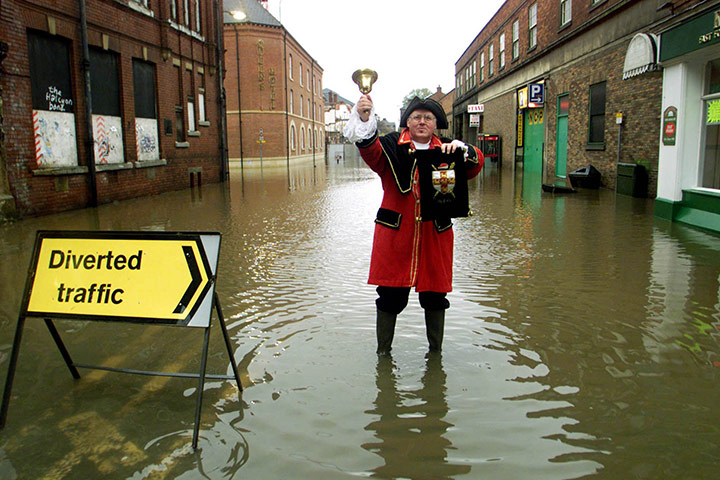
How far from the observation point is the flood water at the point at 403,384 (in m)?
2.89

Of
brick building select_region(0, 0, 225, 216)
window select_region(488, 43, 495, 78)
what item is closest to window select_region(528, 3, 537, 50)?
window select_region(488, 43, 495, 78)

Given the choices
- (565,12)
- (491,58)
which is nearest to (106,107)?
(565,12)

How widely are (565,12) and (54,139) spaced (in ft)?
55.8

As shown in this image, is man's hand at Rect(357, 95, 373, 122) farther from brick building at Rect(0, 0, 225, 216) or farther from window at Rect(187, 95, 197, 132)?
window at Rect(187, 95, 197, 132)

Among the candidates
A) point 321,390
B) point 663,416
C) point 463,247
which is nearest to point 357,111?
point 321,390

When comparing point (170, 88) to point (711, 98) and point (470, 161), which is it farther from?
point (470, 161)

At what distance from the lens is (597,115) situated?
17.8 m

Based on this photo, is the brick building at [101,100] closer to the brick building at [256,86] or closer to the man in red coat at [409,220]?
the man in red coat at [409,220]

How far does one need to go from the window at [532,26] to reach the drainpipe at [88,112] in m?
17.9

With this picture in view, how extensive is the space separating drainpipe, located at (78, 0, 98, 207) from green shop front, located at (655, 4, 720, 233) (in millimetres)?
12732

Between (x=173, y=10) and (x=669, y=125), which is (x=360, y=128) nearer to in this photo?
(x=669, y=125)

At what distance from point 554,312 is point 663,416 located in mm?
2059

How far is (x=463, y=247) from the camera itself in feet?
28.2

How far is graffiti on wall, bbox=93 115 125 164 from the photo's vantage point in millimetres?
15344
